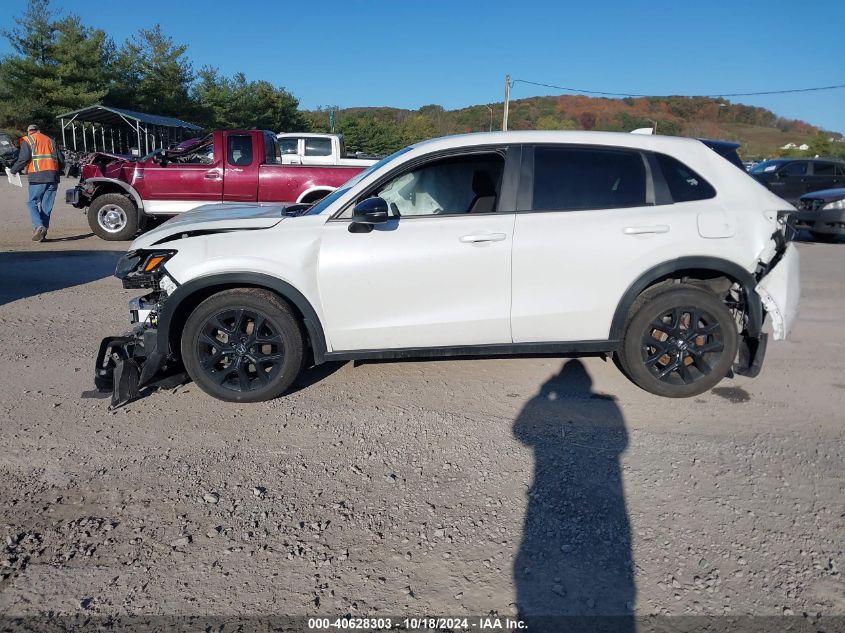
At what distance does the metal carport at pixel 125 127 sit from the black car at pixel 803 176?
2073 centimetres

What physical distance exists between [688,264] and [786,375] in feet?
5.32

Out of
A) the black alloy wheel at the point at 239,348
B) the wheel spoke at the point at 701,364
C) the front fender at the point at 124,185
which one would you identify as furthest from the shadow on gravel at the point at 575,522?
the front fender at the point at 124,185

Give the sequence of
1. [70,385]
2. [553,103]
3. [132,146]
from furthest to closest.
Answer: [553,103]
[132,146]
[70,385]

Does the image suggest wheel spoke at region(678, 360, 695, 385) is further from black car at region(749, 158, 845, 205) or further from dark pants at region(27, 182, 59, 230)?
black car at region(749, 158, 845, 205)

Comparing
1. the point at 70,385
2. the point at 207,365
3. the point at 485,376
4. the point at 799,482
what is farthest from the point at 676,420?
the point at 70,385

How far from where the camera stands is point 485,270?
425 cm

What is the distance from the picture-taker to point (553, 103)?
6500 cm

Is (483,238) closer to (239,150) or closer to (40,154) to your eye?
(239,150)

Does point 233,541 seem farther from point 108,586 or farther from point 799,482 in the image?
point 799,482

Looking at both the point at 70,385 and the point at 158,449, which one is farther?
the point at 70,385

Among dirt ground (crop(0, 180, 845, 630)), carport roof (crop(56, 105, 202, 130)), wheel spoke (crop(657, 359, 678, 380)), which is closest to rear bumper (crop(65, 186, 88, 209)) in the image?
dirt ground (crop(0, 180, 845, 630))

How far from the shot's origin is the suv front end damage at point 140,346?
428 centimetres

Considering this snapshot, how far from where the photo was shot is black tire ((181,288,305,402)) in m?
4.25

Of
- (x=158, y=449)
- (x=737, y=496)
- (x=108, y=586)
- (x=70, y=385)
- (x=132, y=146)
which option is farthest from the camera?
(x=132, y=146)
